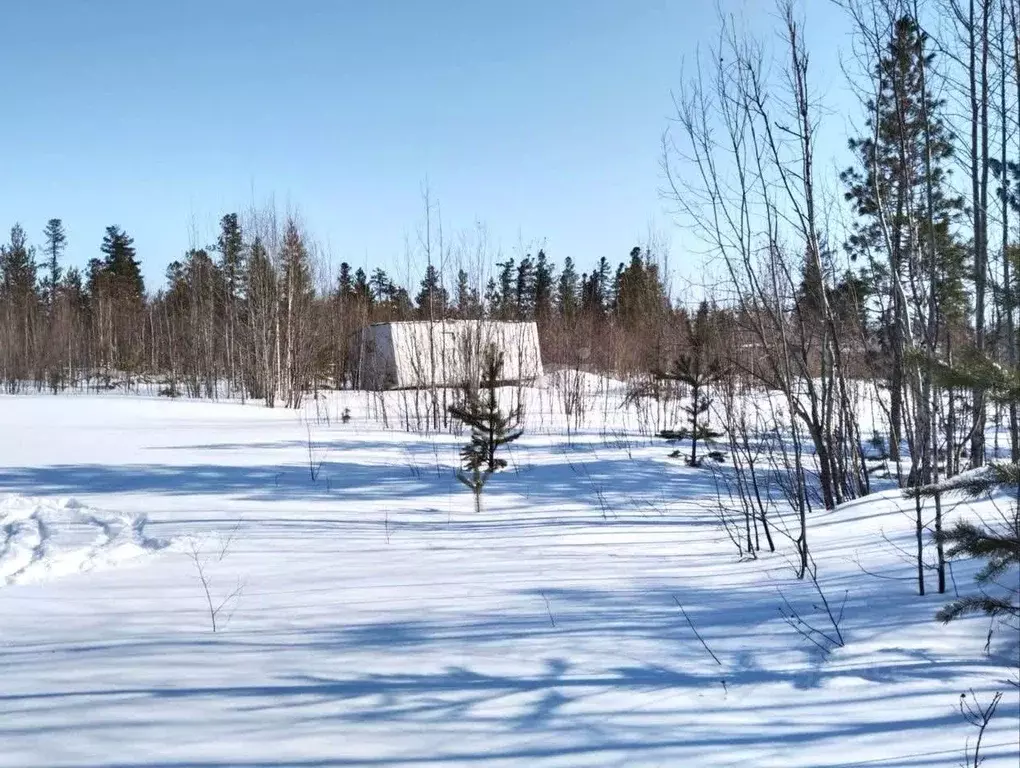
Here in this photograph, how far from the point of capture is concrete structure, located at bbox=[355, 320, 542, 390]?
17859 millimetres

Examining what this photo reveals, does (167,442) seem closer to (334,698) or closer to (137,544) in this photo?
(137,544)

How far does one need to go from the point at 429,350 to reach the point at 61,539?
14.9 m

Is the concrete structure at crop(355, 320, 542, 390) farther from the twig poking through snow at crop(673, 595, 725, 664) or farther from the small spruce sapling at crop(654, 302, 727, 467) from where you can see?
the twig poking through snow at crop(673, 595, 725, 664)

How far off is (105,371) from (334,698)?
31.3 metres

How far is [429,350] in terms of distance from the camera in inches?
804

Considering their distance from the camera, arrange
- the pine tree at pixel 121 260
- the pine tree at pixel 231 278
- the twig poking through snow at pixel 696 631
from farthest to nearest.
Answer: the pine tree at pixel 121 260 < the pine tree at pixel 231 278 < the twig poking through snow at pixel 696 631

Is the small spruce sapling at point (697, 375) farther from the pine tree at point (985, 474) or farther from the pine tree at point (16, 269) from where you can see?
the pine tree at point (16, 269)

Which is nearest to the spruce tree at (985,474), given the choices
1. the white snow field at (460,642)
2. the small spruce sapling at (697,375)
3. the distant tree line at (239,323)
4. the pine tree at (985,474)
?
the pine tree at (985,474)

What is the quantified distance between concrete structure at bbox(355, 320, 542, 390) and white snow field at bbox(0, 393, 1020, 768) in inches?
415

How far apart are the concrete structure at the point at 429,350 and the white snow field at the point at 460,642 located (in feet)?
34.6

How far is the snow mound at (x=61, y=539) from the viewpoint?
497 centimetres

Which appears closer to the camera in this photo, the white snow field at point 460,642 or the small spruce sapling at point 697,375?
the white snow field at point 460,642

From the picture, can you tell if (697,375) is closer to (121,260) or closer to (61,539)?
(61,539)

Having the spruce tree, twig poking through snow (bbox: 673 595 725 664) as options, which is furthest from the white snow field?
the spruce tree
